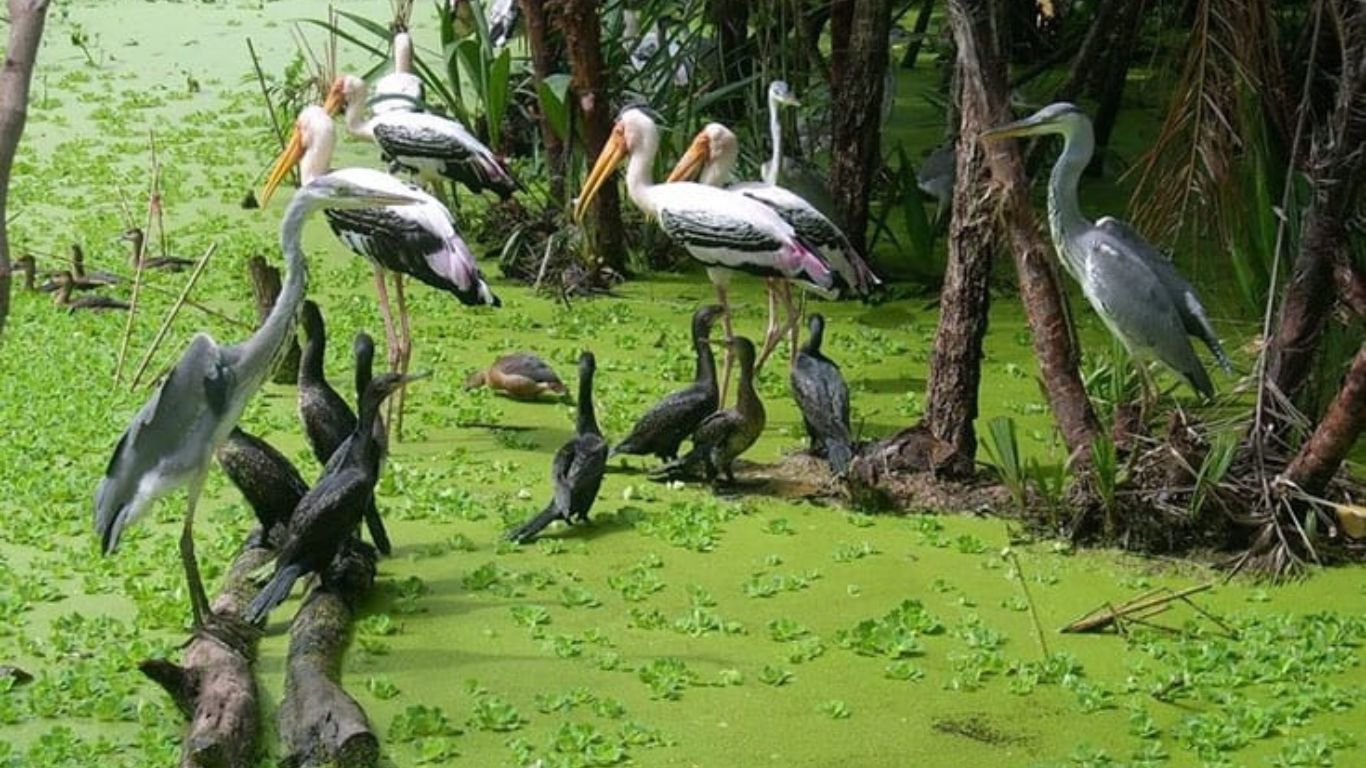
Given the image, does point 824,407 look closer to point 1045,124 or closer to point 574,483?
point 574,483

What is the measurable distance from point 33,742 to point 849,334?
4609 mm

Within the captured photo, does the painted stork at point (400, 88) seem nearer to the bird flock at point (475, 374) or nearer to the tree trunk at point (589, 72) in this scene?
the bird flock at point (475, 374)

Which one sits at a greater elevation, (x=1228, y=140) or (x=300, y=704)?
(x=1228, y=140)

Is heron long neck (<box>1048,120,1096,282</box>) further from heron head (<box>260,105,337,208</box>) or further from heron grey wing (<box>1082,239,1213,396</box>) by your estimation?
heron head (<box>260,105,337,208</box>)

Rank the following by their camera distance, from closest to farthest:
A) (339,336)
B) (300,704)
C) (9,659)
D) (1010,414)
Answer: (300,704) < (9,659) < (1010,414) < (339,336)

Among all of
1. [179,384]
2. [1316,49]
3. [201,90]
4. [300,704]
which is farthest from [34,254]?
[1316,49]

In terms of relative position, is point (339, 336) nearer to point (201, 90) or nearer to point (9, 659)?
point (9, 659)

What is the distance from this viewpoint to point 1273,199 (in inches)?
271

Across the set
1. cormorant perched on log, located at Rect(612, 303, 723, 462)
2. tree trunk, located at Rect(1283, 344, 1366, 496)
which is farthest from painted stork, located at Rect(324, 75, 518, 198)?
tree trunk, located at Rect(1283, 344, 1366, 496)

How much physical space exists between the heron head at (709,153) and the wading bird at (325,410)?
243 cm

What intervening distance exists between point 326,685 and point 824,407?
2.46m

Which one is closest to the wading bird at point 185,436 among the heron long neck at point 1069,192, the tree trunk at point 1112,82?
the heron long neck at point 1069,192

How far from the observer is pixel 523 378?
7.41 metres

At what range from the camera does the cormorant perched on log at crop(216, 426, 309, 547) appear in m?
5.54
